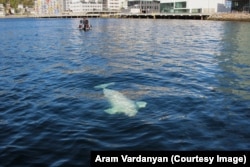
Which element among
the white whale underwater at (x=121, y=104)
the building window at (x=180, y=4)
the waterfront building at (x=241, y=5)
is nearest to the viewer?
the white whale underwater at (x=121, y=104)

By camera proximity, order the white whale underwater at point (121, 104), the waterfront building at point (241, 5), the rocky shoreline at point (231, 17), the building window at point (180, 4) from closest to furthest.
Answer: the white whale underwater at point (121, 104)
the rocky shoreline at point (231, 17)
the waterfront building at point (241, 5)
the building window at point (180, 4)

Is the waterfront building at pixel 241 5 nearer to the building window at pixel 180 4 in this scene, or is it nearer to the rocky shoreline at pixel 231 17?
the rocky shoreline at pixel 231 17

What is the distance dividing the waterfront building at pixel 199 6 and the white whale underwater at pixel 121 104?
122187 millimetres

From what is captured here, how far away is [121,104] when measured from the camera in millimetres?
14430

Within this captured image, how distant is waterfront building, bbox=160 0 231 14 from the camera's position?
5231 inches

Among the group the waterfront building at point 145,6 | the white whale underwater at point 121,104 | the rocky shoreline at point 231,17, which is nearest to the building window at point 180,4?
the rocky shoreline at point 231,17

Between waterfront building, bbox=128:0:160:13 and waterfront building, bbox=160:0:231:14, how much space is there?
30963 mm

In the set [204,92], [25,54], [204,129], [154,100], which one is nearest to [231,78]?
[204,92]

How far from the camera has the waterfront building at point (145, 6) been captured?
17938cm

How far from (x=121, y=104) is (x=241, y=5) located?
117571 mm

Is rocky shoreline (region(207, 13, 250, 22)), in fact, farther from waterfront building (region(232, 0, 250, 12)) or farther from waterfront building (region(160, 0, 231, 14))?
waterfront building (region(160, 0, 231, 14))

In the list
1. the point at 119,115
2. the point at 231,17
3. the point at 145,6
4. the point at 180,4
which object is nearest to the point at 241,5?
the point at 231,17

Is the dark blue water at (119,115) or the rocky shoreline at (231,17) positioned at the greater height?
the rocky shoreline at (231,17)

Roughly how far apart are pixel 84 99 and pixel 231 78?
9.95m
